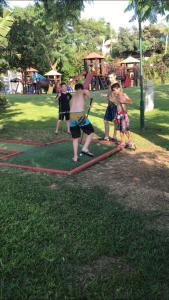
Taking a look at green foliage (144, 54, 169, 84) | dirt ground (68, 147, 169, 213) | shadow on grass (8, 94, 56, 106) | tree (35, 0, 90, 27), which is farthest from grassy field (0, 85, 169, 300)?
green foliage (144, 54, 169, 84)

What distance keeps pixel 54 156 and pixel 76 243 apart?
4698 millimetres

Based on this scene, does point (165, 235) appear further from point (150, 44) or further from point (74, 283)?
point (150, 44)

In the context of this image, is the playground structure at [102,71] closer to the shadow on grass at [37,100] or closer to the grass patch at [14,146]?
the shadow on grass at [37,100]

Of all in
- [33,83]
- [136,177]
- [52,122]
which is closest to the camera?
[136,177]

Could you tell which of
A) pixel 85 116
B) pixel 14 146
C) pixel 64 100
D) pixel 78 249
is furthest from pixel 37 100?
pixel 78 249

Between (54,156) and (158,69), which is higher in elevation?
(158,69)

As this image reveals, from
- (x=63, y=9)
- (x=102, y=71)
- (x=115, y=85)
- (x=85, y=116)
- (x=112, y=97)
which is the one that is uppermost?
(x=102, y=71)

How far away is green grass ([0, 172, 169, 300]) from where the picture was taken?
356 cm

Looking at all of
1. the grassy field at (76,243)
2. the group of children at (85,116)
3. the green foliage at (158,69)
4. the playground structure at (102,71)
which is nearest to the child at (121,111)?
the group of children at (85,116)

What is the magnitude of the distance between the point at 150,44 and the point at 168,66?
17.0m

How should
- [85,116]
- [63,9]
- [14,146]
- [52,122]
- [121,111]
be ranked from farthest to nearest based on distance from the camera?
1. [52,122]
2. [14,146]
3. [121,111]
4. [85,116]
5. [63,9]

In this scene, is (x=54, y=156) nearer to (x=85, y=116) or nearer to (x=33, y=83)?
(x=85, y=116)

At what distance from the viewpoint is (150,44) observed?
54781 mm

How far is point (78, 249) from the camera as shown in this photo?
14.1ft
